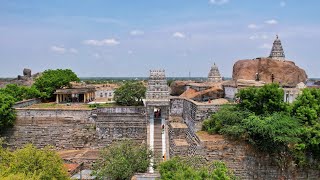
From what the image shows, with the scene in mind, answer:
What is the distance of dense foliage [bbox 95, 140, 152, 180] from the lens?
959 inches

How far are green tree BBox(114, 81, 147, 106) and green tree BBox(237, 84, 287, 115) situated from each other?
1515 centimetres

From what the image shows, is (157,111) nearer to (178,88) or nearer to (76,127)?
(76,127)

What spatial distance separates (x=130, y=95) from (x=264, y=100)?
1655cm

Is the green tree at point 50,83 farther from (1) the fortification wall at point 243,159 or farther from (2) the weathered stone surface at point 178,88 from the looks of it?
(1) the fortification wall at point 243,159

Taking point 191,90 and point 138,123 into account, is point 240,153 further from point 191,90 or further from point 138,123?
point 191,90

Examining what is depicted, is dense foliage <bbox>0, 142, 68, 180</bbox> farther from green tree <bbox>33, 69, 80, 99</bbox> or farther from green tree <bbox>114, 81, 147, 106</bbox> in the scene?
green tree <bbox>33, 69, 80, 99</bbox>

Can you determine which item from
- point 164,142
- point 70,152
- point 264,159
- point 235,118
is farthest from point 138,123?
point 264,159

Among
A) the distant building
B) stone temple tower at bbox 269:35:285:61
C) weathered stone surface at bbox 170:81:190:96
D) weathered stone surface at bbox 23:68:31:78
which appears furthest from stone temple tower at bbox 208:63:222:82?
weathered stone surface at bbox 23:68:31:78

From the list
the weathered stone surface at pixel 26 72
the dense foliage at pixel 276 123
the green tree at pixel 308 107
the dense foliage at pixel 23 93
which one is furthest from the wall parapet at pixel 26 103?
the weathered stone surface at pixel 26 72

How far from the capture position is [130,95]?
41.7m

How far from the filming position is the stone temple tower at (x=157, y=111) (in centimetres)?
3096

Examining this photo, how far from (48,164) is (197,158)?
878 cm

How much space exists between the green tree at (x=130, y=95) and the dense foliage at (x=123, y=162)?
1489cm

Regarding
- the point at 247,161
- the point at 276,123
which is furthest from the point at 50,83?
the point at 276,123
